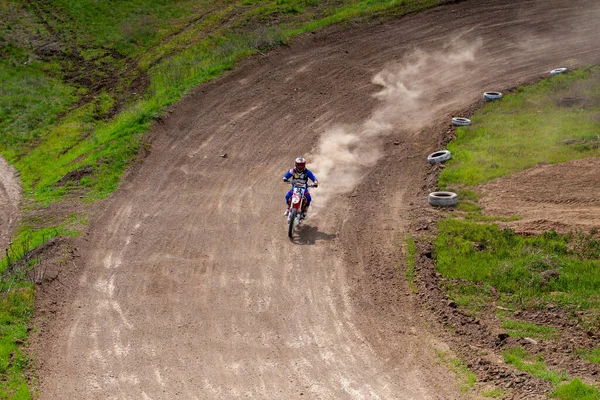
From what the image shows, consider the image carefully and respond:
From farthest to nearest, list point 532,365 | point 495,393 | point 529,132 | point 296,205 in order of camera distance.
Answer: point 529,132, point 296,205, point 532,365, point 495,393

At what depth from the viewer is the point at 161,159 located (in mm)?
30328

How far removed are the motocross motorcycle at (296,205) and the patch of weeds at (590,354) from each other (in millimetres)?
10186

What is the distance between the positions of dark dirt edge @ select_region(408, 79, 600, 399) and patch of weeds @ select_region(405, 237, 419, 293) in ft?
0.39

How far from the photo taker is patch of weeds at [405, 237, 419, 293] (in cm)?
2009

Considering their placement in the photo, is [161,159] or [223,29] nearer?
[161,159]

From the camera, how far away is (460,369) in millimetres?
16188

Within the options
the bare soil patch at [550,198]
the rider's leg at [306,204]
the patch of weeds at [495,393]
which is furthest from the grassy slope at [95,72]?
the bare soil patch at [550,198]

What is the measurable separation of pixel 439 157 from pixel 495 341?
12.5m

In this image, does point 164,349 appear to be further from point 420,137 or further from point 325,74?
point 325,74

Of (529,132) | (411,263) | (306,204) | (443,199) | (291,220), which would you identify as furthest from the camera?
(529,132)

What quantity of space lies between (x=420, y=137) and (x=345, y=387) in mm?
18036

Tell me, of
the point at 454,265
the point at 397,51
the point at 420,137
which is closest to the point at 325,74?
the point at 397,51

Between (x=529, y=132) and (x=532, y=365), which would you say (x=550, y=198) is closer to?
(x=529, y=132)

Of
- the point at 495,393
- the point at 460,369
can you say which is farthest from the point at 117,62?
the point at 495,393
